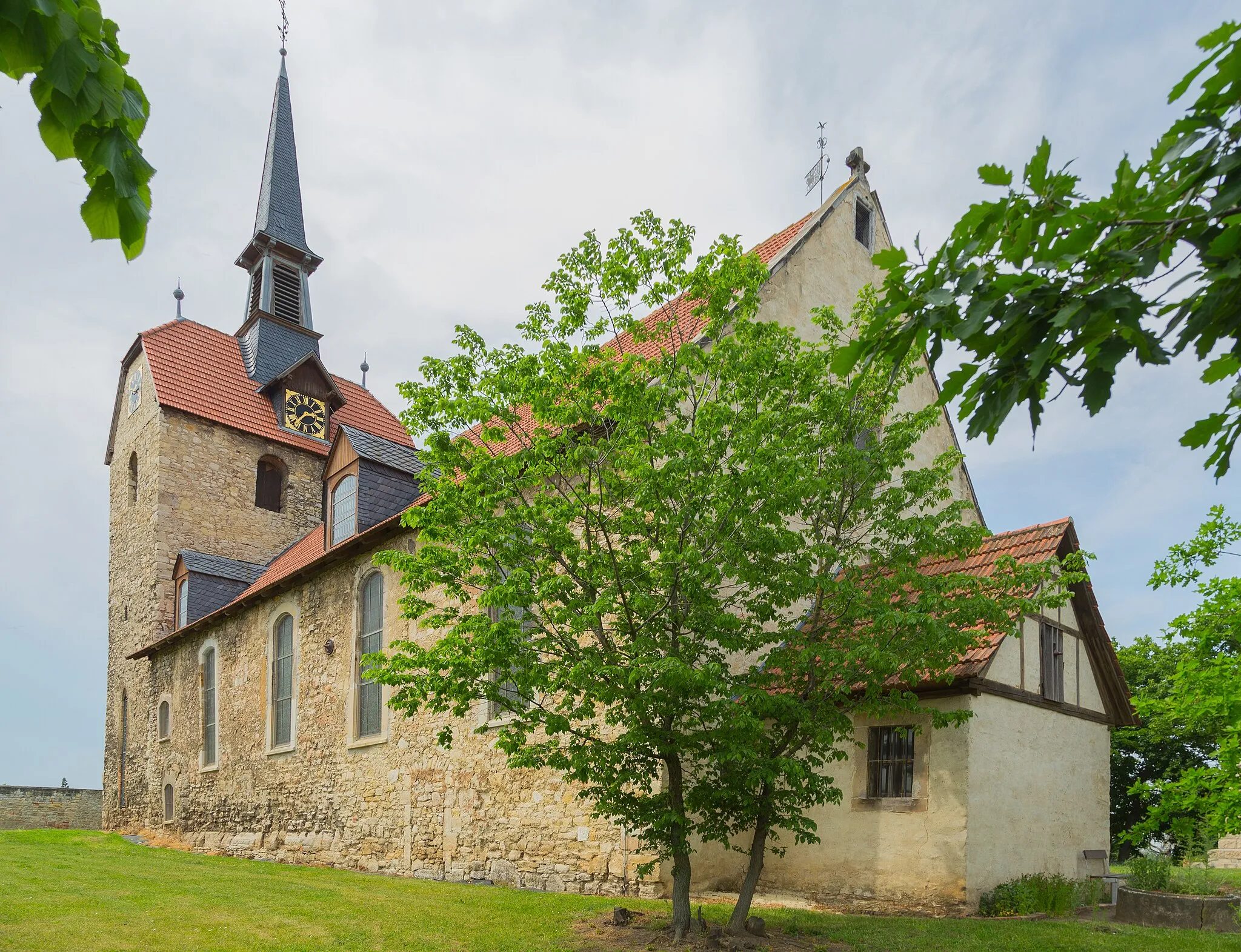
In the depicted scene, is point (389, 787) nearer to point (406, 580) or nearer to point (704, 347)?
point (406, 580)

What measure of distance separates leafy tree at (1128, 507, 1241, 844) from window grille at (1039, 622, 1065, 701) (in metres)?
0.96

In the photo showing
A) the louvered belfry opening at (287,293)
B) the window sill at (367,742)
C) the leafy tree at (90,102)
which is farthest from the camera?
the louvered belfry opening at (287,293)

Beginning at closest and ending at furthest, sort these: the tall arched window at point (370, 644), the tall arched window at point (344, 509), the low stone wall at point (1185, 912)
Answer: the low stone wall at point (1185, 912), the tall arched window at point (370, 644), the tall arched window at point (344, 509)

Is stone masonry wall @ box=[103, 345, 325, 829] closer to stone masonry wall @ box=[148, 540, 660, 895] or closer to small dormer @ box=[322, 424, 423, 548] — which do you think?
stone masonry wall @ box=[148, 540, 660, 895]

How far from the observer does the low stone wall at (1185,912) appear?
1007 centimetres

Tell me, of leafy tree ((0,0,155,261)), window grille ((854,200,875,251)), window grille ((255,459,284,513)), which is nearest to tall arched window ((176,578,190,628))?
window grille ((255,459,284,513))

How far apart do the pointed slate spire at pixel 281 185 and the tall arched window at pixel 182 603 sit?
1296 cm

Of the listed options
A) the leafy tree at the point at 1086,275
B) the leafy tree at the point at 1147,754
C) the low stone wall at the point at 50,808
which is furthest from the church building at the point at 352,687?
the leafy tree at the point at 1147,754

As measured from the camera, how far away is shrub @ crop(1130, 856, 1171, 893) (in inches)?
465

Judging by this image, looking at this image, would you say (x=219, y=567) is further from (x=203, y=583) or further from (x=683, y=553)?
(x=683, y=553)

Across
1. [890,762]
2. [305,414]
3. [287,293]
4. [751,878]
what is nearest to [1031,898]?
[890,762]

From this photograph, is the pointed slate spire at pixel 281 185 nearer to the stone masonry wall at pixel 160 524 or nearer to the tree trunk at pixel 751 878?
the stone masonry wall at pixel 160 524

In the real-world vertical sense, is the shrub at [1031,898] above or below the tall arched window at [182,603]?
below

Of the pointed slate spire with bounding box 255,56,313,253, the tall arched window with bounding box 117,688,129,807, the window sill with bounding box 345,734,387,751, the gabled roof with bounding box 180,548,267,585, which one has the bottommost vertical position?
the tall arched window with bounding box 117,688,129,807
